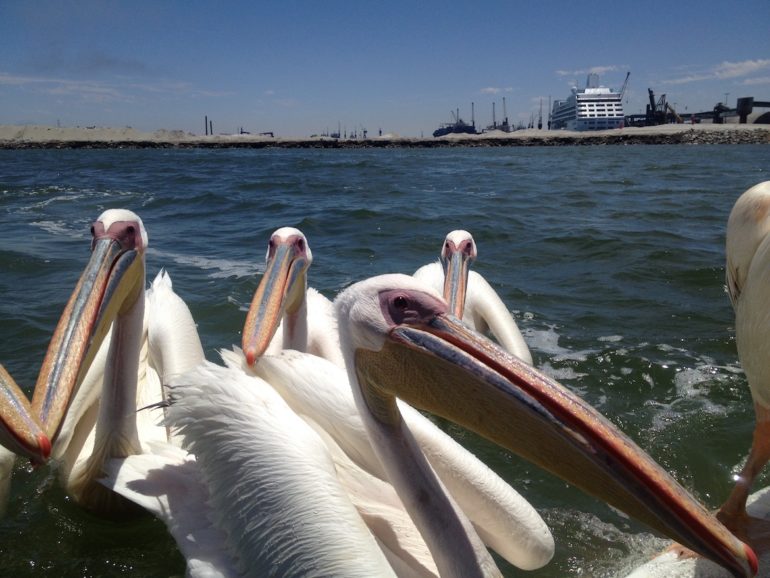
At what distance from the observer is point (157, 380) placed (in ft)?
11.0

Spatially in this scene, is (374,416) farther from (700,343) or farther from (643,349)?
(700,343)

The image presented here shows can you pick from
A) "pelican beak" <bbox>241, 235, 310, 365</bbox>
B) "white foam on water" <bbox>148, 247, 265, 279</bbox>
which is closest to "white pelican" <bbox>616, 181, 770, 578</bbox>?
"pelican beak" <bbox>241, 235, 310, 365</bbox>

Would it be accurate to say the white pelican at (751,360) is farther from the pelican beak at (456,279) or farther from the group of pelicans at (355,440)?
the pelican beak at (456,279)

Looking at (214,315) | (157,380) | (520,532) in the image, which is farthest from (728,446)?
(214,315)

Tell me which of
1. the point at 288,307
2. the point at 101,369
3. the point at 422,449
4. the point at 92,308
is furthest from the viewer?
the point at 288,307

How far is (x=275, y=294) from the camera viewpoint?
10.8 feet

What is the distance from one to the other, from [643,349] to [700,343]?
19.5 inches

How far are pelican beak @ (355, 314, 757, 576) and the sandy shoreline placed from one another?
47.2 metres

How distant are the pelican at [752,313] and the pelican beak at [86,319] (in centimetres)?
241

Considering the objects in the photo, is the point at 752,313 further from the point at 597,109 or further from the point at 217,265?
the point at 597,109

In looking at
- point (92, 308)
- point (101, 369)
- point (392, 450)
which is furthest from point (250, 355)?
point (392, 450)

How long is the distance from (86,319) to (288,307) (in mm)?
1434

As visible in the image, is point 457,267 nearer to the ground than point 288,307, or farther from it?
farther from it

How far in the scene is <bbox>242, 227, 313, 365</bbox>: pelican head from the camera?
9.71ft
